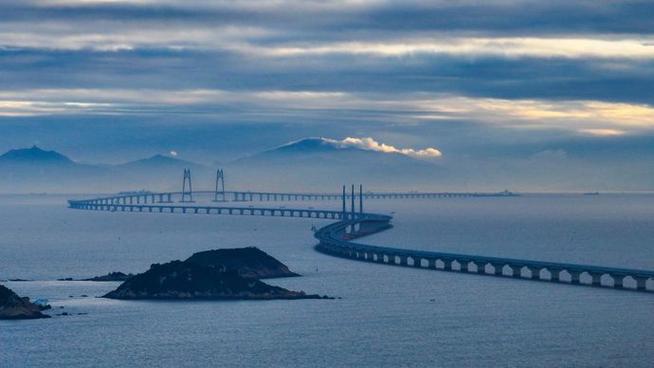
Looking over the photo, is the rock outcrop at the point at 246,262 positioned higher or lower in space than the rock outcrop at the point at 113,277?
higher

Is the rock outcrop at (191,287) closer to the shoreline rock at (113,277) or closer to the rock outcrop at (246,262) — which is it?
the shoreline rock at (113,277)

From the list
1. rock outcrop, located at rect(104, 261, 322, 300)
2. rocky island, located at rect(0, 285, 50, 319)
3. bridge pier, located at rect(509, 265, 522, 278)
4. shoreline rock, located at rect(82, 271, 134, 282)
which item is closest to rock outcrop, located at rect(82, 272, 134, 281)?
shoreline rock, located at rect(82, 271, 134, 282)

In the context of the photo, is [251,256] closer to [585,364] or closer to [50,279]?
[50,279]

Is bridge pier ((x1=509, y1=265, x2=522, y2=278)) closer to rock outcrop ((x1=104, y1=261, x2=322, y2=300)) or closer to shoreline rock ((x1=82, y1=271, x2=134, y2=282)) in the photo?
rock outcrop ((x1=104, y1=261, x2=322, y2=300))

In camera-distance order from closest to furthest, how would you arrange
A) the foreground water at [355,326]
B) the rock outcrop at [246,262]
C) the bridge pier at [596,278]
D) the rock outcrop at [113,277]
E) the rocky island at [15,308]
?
1. the foreground water at [355,326]
2. the rocky island at [15,308]
3. the bridge pier at [596,278]
4. the rock outcrop at [113,277]
5. the rock outcrop at [246,262]

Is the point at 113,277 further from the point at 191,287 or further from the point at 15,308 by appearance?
the point at 15,308

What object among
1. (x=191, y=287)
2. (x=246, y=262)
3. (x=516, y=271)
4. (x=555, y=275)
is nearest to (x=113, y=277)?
(x=246, y=262)

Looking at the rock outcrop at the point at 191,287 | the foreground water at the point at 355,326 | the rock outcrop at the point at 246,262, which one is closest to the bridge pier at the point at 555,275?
the foreground water at the point at 355,326
